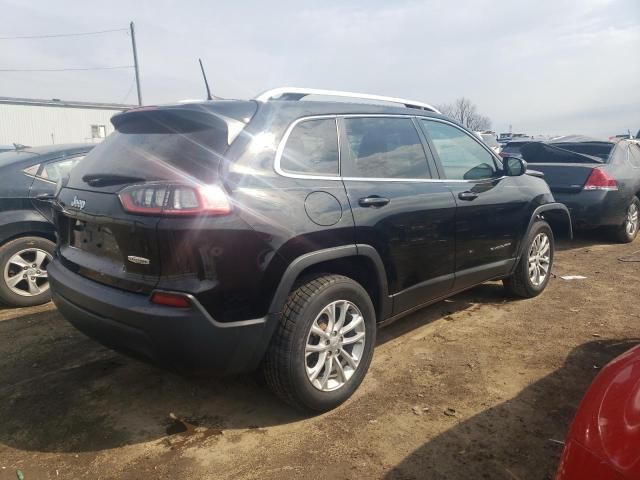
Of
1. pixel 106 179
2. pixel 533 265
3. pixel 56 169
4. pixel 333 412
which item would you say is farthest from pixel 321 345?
pixel 56 169

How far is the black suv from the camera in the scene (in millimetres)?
2223

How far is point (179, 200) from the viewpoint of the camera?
220 cm

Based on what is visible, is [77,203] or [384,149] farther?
[384,149]

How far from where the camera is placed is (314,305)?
2539 millimetres

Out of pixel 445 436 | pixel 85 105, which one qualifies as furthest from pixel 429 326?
pixel 85 105

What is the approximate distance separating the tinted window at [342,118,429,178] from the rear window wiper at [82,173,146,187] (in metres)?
1.17

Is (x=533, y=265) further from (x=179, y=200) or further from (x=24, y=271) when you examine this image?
(x=24, y=271)

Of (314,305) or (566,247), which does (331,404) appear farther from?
(566,247)

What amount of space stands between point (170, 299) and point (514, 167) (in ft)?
10.6

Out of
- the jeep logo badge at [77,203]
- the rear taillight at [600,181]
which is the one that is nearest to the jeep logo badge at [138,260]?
the jeep logo badge at [77,203]

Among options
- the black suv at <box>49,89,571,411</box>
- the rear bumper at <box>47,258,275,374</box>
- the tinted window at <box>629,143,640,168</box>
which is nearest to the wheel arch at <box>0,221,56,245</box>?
the black suv at <box>49,89,571,411</box>

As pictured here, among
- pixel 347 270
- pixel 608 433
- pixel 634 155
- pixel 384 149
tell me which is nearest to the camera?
pixel 608 433

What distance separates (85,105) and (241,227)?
107ft

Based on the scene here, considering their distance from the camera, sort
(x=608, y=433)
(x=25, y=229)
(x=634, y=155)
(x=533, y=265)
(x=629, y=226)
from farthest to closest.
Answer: (x=634, y=155) → (x=629, y=226) → (x=533, y=265) → (x=25, y=229) → (x=608, y=433)
